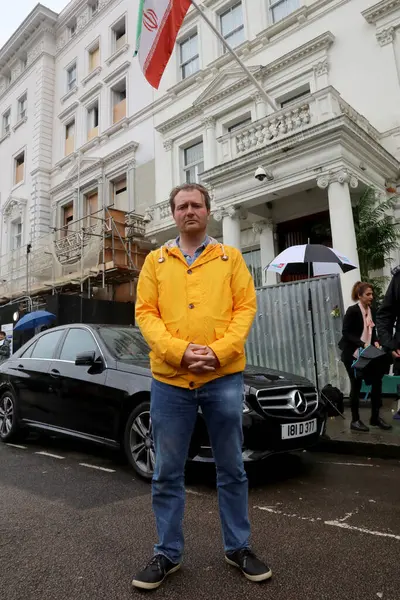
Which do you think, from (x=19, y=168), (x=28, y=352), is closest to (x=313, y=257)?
(x=28, y=352)

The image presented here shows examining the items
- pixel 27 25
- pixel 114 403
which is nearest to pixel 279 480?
pixel 114 403

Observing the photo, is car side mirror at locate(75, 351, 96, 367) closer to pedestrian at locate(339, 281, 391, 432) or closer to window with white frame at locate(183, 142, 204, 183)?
pedestrian at locate(339, 281, 391, 432)

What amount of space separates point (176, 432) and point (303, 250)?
540 cm

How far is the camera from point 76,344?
543 centimetres

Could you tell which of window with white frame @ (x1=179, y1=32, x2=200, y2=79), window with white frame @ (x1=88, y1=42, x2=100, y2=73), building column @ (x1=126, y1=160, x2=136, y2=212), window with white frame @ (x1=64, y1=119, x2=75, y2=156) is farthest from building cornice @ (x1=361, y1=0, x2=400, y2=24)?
window with white frame @ (x1=64, y1=119, x2=75, y2=156)

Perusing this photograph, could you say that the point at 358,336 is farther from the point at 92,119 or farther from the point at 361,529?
the point at 92,119

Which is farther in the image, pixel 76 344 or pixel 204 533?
pixel 76 344

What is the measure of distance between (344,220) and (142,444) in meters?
6.18

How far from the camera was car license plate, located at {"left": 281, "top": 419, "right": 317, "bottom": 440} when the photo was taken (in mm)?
4031

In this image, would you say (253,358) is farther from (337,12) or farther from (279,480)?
(337,12)

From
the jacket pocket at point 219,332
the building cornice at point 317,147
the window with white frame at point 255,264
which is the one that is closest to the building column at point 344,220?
the building cornice at point 317,147

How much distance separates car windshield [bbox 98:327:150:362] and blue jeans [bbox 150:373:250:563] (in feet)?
8.48

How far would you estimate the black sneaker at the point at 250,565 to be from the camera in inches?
86.0

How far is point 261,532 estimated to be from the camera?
2877 millimetres
